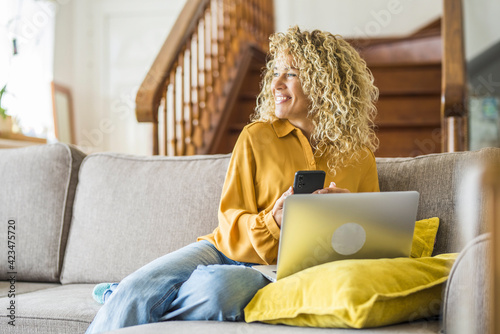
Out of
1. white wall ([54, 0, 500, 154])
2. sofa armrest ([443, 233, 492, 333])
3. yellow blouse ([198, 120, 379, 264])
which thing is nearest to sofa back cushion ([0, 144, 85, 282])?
yellow blouse ([198, 120, 379, 264])

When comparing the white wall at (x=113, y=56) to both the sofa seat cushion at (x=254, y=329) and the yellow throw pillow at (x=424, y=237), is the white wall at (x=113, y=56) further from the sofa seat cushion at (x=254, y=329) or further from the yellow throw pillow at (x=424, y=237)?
the sofa seat cushion at (x=254, y=329)

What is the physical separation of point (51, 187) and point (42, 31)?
3144 mm

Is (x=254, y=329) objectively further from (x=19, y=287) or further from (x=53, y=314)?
(x=19, y=287)

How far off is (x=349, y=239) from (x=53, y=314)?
31.6 inches

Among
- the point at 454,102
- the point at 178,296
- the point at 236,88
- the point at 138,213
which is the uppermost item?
the point at 236,88

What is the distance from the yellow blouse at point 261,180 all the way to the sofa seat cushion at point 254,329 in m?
0.27

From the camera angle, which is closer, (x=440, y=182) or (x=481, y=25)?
(x=440, y=182)

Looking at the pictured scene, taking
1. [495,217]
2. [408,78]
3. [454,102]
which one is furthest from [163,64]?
[495,217]

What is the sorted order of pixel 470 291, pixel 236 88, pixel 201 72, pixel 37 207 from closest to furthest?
pixel 470 291
pixel 37 207
pixel 201 72
pixel 236 88

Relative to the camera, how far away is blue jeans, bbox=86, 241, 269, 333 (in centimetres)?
109

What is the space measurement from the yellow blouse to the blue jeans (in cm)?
14

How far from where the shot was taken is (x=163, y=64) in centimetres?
244

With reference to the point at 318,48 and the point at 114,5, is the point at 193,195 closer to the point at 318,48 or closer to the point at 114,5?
the point at 318,48

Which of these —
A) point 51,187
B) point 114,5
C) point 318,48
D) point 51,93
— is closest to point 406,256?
point 318,48
